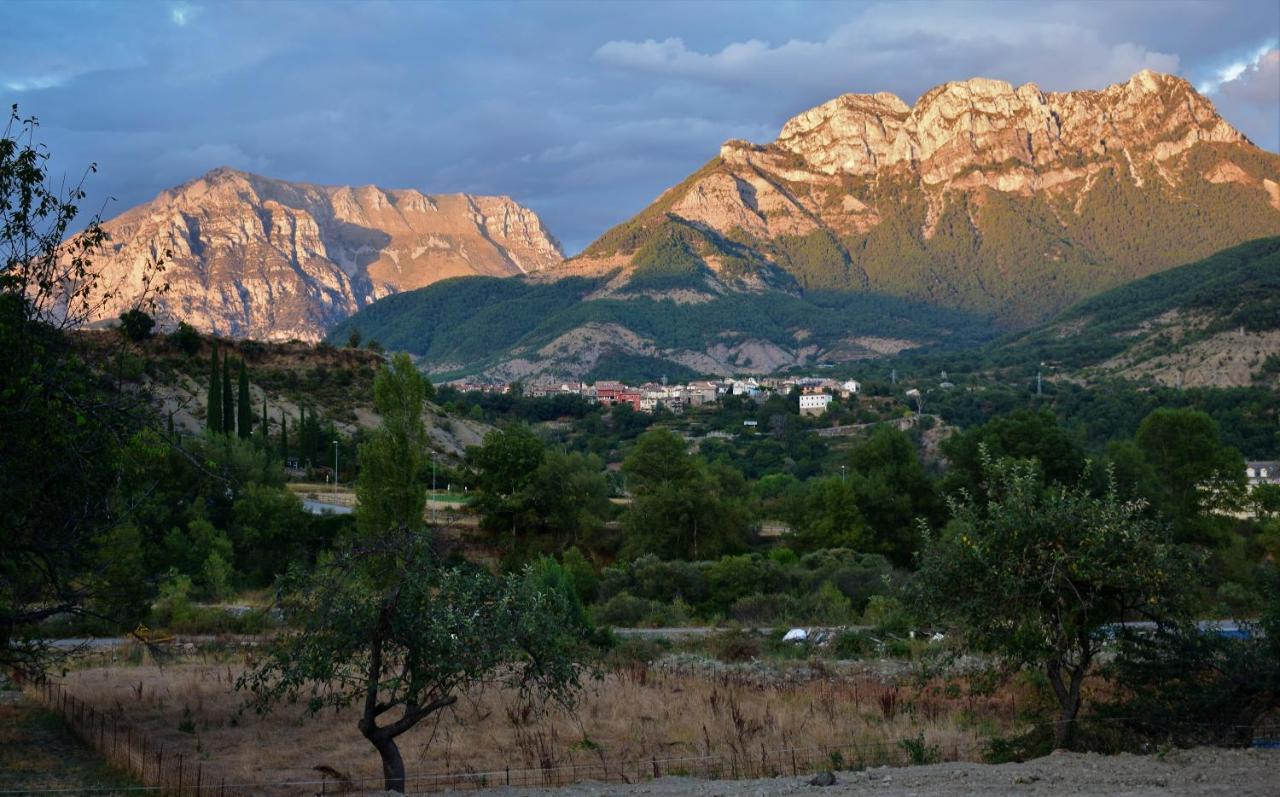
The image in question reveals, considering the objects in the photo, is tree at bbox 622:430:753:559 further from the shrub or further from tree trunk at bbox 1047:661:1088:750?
tree trunk at bbox 1047:661:1088:750

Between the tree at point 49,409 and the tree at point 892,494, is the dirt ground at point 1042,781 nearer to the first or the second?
the tree at point 49,409

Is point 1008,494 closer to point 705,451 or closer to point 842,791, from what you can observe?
point 842,791

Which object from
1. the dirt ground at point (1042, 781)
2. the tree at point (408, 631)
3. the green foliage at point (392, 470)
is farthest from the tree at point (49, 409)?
the green foliage at point (392, 470)

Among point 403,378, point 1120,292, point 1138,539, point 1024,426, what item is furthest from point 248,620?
point 1120,292

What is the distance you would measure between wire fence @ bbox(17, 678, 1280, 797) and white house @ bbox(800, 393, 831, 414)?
10963 centimetres

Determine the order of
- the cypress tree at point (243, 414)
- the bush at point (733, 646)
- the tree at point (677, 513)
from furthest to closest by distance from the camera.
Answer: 1. the cypress tree at point (243, 414)
2. the tree at point (677, 513)
3. the bush at point (733, 646)

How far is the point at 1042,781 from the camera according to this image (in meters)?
14.0

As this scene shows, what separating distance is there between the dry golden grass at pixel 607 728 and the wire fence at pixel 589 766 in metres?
0.05

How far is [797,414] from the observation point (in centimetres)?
12406

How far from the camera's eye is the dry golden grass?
1759 centimetres

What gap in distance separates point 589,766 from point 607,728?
4.29 meters

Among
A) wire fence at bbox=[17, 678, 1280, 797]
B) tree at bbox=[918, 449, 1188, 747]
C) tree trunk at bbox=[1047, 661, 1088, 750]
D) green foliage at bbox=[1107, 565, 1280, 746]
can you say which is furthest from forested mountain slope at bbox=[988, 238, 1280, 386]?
tree at bbox=[918, 449, 1188, 747]

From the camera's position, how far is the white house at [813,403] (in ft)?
419

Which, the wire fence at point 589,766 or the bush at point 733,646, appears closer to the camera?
the wire fence at point 589,766
